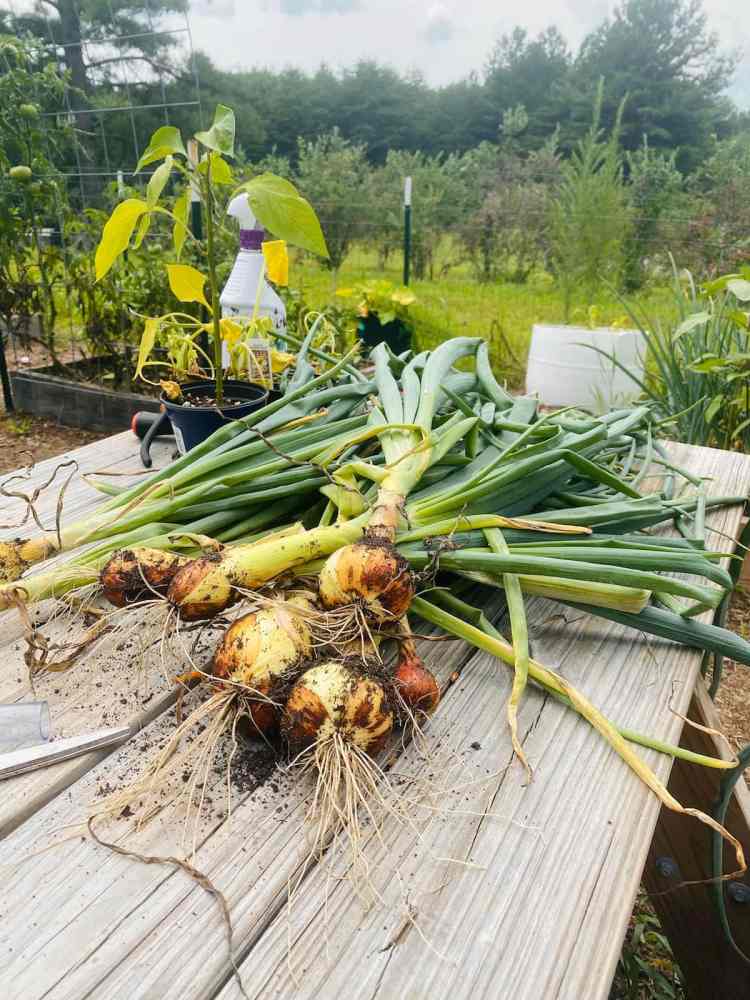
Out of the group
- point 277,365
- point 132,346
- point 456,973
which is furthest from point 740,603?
point 132,346

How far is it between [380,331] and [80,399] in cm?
180

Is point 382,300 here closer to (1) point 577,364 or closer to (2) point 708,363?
(1) point 577,364

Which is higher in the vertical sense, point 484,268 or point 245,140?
point 245,140

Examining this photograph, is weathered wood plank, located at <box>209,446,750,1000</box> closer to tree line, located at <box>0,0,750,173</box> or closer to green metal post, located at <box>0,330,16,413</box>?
green metal post, located at <box>0,330,16,413</box>

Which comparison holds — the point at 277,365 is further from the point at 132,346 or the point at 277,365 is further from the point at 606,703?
the point at 132,346

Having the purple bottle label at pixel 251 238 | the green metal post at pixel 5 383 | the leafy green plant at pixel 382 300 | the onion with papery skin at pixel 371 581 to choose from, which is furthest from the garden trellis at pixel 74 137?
the onion with papery skin at pixel 371 581

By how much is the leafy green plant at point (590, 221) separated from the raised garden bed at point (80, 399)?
12.3ft

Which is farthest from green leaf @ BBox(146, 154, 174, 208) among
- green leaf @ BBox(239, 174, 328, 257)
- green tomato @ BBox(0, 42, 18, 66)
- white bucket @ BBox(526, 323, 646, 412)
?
green tomato @ BBox(0, 42, 18, 66)

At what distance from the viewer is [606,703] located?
2.83 feet

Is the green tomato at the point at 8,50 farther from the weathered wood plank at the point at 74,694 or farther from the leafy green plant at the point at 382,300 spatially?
the weathered wood plank at the point at 74,694

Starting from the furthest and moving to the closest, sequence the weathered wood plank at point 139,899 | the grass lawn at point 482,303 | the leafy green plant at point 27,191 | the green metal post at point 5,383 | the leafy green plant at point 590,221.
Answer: the leafy green plant at point 590,221, the grass lawn at point 482,303, the green metal post at point 5,383, the leafy green plant at point 27,191, the weathered wood plank at point 139,899

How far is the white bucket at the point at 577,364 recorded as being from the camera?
12.7ft

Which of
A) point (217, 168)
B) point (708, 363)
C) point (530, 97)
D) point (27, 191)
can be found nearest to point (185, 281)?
point (217, 168)

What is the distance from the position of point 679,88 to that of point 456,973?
30089mm
